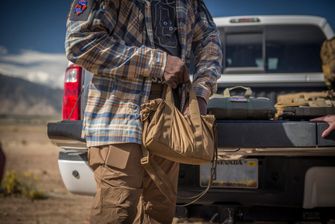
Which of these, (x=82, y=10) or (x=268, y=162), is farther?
(x=268, y=162)

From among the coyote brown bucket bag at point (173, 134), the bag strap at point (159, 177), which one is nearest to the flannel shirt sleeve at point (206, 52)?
the coyote brown bucket bag at point (173, 134)

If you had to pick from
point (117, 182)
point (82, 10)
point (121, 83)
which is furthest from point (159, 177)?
point (82, 10)

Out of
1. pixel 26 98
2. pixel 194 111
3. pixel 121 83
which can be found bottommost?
pixel 194 111

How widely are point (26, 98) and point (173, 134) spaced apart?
101059 millimetres

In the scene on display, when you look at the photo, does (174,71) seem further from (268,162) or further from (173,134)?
(268,162)

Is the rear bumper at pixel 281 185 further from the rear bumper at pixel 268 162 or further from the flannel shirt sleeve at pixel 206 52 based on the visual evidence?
the flannel shirt sleeve at pixel 206 52

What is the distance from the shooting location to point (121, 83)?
2492mm

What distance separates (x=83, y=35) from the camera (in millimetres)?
2430

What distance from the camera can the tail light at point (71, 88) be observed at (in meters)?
3.36

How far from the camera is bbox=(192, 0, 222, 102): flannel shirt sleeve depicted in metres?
2.79

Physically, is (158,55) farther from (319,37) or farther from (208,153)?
(319,37)

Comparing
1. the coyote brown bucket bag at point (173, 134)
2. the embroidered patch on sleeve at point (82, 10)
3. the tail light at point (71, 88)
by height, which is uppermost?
the embroidered patch on sleeve at point (82, 10)

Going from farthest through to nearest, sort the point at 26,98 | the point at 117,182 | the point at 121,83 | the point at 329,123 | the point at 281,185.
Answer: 1. the point at 26,98
2. the point at 281,185
3. the point at 329,123
4. the point at 121,83
5. the point at 117,182

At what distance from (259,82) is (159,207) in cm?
198
